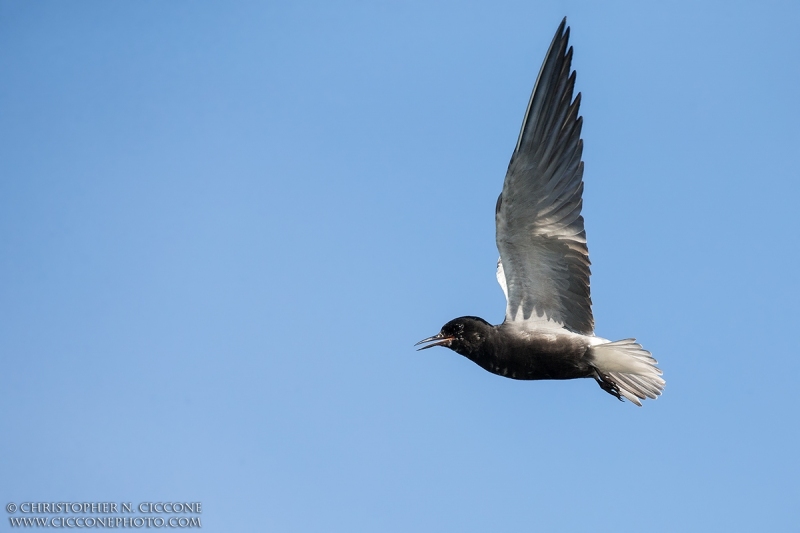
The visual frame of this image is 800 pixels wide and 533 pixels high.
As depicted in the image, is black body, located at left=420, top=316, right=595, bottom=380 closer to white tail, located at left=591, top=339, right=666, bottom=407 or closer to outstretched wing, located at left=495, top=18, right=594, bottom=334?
white tail, located at left=591, top=339, right=666, bottom=407

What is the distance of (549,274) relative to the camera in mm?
13578

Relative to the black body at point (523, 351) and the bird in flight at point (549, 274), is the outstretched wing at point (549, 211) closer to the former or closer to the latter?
the bird in flight at point (549, 274)

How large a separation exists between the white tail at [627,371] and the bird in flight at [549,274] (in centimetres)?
1

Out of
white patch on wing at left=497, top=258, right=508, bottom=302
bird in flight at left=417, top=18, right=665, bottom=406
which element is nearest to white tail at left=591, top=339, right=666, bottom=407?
bird in flight at left=417, top=18, right=665, bottom=406

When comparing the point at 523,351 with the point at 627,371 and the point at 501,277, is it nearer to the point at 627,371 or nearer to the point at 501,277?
the point at 501,277

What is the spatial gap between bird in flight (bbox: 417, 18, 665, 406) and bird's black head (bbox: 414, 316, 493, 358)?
0.01 m

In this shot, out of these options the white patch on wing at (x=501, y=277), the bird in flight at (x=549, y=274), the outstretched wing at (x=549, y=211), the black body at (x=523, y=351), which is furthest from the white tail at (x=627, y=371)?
the white patch on wing at (x=501, y=277)

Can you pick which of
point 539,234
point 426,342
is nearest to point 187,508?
point 426,342

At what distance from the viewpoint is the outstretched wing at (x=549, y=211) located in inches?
509

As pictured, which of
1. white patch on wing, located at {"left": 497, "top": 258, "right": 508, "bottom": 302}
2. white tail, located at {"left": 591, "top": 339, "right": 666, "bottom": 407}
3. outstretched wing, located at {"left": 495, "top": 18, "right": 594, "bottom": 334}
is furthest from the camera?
white patch on wing, located at {"left": 497, "top": 258, "right": 508, "bottom": 302}

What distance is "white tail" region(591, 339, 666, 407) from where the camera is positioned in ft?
44.2

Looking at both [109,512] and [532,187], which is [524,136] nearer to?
[532,187]

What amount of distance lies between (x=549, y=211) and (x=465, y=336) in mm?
2099

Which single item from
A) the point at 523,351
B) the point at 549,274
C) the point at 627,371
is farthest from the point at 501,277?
the point at 627,371
